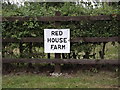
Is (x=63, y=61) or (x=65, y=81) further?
(x=63, y=61)

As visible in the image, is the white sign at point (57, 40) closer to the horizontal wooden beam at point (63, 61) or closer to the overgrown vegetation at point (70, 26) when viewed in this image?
the overgrown vegetation at point (70, 26)

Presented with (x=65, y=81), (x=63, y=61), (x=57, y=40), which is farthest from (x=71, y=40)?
(x=65, y=81)

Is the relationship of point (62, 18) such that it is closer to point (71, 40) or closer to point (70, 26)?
point (70, 26)

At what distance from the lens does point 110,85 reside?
20.6 feet

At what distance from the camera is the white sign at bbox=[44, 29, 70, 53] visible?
281 inches

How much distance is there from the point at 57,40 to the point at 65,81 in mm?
1155

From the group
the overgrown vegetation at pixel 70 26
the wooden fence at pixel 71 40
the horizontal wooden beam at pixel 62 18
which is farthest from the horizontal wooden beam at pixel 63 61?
the horizontal wooden beam at pixel 62 18

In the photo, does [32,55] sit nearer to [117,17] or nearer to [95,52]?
[95,52]

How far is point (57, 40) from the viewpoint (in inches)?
282

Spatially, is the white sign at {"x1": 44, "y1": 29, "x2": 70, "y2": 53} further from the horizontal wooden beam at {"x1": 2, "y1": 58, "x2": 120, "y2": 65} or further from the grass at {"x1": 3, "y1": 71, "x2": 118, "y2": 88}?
the grass at {"x1": 3, "y1": 71, "x2": 118, "y2": 88}

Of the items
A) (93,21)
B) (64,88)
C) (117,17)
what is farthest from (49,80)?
(117,17)

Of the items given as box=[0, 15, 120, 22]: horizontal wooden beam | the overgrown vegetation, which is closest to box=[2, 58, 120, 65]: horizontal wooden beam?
the overgrown vegetation

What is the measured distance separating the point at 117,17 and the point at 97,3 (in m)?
0.91

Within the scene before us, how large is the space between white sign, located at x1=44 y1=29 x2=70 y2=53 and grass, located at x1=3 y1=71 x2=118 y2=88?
724mm
